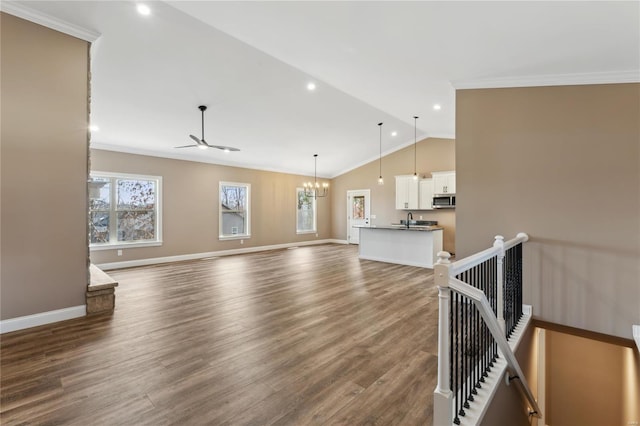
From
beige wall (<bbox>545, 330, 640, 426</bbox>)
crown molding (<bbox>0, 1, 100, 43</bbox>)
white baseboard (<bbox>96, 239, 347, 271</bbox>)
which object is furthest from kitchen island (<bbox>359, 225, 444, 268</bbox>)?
crown molding (<bbox>0, 1, 100, 43</bbox>)

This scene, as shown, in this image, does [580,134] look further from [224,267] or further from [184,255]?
[184,255]

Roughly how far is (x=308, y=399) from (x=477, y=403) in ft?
3.87

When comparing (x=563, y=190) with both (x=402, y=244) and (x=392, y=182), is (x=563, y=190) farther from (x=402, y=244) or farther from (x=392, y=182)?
(x=392, y=182)

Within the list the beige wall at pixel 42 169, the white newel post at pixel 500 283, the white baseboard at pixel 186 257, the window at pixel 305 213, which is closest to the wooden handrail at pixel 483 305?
the white newel post at pixel 500 283

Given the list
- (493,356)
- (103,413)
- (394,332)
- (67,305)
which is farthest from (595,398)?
(67,305)

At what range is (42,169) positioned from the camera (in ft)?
10.4

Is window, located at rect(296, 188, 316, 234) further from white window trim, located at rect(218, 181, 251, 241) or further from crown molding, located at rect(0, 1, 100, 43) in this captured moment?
crown molding, located at rect(0, 1, 100, 43)

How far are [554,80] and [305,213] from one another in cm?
826

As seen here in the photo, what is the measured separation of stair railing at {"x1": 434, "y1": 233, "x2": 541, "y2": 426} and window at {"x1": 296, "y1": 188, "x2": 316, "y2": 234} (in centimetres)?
770

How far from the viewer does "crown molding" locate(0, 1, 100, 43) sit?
9.60 feet

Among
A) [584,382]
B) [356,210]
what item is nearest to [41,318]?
[584,382]

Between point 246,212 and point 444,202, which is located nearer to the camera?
point 444,202

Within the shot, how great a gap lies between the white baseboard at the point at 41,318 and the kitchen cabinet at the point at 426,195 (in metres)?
8.17

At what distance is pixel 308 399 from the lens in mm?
2033
